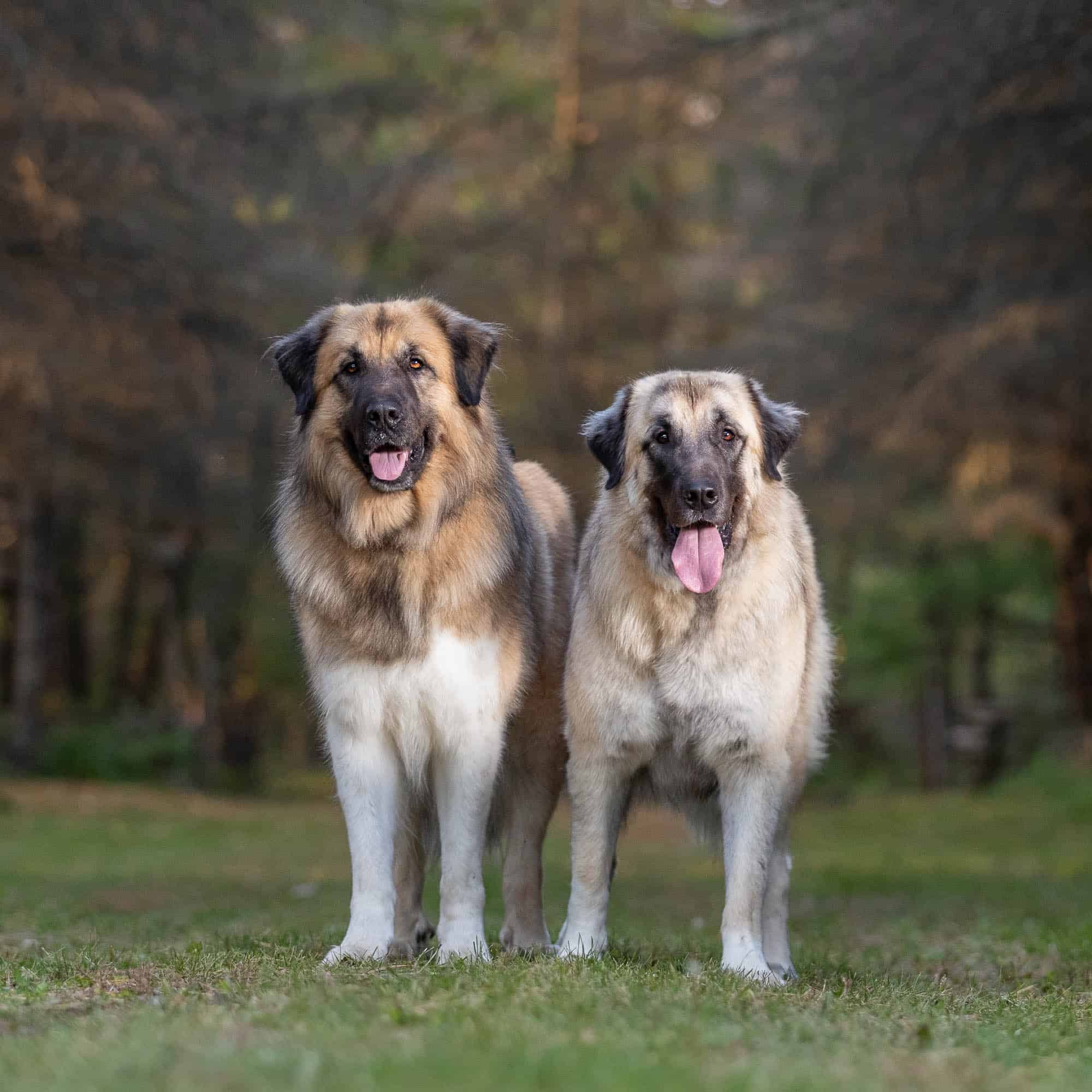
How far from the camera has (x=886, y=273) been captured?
17453 millimetres

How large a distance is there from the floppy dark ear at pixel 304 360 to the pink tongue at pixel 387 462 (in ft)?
1.50

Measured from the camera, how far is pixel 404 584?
6543mm

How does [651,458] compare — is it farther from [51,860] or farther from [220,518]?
[220,518]

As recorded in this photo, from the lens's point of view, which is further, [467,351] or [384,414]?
[467,351]

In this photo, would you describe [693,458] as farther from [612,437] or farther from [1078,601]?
[1078,601]

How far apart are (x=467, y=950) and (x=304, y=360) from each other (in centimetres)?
241

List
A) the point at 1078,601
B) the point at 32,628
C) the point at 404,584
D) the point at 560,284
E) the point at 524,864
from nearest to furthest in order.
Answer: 1. the point at 404,584
2. the point at 524,864
3. the point at 32,628
4. the point at 1078,601
5. the point at 560,284

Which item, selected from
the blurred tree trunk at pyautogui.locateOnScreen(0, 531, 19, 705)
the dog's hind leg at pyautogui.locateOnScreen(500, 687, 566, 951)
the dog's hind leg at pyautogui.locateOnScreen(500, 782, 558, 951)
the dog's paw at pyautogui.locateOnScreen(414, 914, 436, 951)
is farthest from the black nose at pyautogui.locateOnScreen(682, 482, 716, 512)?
the blurred tree trunk at pyautogui.locateOnScreen(0, 531, 19, 705)

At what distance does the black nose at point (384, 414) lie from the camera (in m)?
6.30

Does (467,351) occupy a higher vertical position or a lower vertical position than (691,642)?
higher

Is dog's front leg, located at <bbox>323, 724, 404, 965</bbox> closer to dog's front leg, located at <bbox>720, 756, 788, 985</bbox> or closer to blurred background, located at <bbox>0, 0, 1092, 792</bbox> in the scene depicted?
dog's front leg, located at <bbox>720, 756, 788, 985</bbox>

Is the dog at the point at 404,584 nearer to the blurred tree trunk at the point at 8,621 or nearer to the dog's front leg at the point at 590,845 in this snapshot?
the dog's front leg at the point at 590,845

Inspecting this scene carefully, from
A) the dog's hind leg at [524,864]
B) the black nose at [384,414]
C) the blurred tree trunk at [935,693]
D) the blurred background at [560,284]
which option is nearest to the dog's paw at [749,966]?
the dog's hind leg at [524,864]

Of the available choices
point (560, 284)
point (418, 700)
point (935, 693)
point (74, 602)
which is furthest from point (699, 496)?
point (74, 602)
